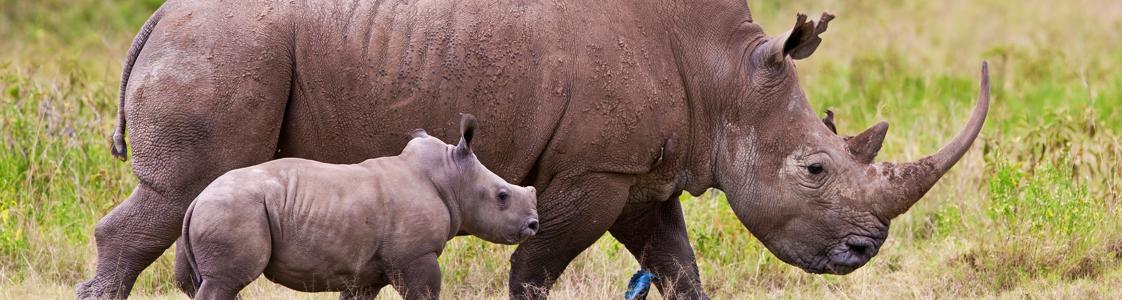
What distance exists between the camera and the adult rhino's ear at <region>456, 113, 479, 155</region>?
590cm

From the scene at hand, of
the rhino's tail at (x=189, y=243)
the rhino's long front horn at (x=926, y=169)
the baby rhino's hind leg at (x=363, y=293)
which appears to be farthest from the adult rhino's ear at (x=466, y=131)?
the rhino's long front horn at (x=926, y=169)

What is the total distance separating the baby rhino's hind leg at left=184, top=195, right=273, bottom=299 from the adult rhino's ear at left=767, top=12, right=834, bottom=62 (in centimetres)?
240

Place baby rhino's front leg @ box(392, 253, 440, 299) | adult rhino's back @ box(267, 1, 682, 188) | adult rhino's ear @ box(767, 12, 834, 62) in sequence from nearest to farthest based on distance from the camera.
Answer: baby rhino's front leg @ box(392, 253, 440, 299) < adult rhino's back @ box(267, 1, 682, 188) < adult rhino's ear @ box(767, 12, 834, 62)

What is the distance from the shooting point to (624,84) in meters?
6.44

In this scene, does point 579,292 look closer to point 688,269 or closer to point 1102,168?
point 688,269

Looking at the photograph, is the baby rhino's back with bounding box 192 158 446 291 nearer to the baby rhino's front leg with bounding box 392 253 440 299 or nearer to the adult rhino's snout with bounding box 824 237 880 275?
the baby rhino's front leg with bounding box 392 253 440 299

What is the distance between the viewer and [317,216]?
5.55 metres

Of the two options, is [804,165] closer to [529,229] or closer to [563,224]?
[563,224]

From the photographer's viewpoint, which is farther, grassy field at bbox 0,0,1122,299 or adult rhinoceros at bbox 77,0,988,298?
grassy field at bbox 0,0,1122,299

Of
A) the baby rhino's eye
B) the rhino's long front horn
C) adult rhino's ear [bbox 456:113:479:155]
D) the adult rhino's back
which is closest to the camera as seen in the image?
adult rhino's ear [bbox 456:113:479:155]

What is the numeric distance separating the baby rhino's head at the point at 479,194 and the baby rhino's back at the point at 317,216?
0.26 m

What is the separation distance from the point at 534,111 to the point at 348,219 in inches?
43.7

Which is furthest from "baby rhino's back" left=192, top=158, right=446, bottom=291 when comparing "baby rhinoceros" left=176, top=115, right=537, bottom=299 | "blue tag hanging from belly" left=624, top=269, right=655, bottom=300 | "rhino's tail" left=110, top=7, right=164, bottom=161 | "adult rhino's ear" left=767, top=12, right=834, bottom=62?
"adult rhino's ear" left=767, top=12, right=834, bottom=62

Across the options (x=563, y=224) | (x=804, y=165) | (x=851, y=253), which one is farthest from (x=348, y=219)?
(x=851, y=253)
